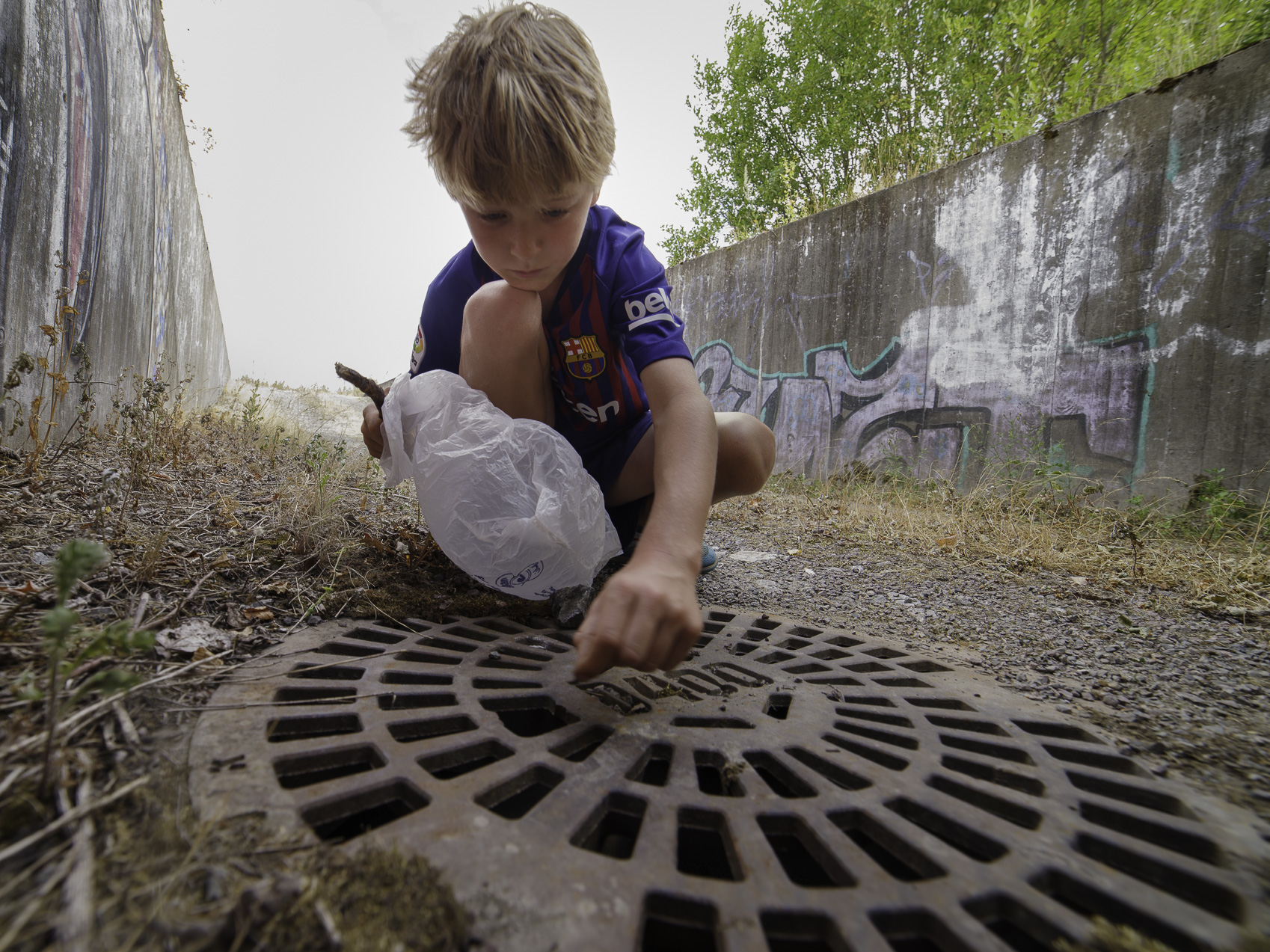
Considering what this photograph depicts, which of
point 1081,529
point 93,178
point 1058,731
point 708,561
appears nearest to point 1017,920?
point 1058,731

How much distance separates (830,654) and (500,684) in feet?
2.51

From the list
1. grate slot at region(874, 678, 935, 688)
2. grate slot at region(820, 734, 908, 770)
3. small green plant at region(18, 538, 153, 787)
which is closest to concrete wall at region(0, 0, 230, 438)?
small green plant at region(18, 538, 153, 787)

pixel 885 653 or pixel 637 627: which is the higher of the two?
pixel 637 627

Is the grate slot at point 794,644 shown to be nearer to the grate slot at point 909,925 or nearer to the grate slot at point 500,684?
the grate slot at point 500,684

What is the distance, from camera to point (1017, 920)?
60cm

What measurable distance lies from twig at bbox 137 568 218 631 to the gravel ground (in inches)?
51.5

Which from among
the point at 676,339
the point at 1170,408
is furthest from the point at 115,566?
the point at 1170,408

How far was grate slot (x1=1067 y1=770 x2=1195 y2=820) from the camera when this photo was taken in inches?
31.5

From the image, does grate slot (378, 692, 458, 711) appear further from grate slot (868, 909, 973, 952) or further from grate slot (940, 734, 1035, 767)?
grate slot (940, 734, 1035, 767)

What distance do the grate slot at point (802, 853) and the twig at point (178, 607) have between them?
1023mm

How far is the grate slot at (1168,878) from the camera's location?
625mm

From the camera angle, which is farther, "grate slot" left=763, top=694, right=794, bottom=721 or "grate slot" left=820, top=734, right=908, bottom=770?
"grate slot" left=763, top=694, right=794, bottom=721

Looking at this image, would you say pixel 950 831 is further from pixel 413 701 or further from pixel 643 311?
pixel 643 311

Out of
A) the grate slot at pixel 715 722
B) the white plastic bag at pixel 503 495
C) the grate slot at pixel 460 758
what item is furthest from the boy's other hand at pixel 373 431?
the grate slot at pixel 715 722
